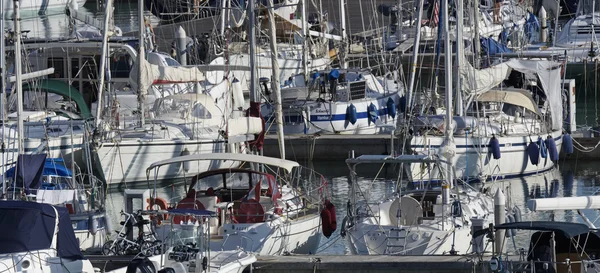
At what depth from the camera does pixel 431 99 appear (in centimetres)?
3966

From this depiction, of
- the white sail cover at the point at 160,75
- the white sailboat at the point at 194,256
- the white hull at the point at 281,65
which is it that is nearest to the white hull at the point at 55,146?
the white sail cover at the point at 160,75

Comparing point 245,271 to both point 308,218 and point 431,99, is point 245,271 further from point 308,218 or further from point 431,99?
point 431,99

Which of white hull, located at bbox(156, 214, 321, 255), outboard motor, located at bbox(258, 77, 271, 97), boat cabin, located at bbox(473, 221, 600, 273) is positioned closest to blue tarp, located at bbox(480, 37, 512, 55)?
outboard motor, located at bbox(258, 77, 271, 97)

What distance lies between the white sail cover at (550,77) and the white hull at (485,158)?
0.76m

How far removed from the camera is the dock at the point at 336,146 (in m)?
40.3

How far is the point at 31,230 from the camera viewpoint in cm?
2206

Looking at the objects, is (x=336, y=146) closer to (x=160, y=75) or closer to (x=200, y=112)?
(x=200, y=112)

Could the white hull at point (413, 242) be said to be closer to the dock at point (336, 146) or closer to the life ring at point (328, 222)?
the life ring at point (328, 222)

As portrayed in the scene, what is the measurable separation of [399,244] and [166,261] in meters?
4.80

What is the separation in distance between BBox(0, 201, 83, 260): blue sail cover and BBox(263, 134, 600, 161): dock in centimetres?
1806

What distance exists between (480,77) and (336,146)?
4700 millimetres

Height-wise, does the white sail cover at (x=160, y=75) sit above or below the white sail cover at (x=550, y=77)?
above

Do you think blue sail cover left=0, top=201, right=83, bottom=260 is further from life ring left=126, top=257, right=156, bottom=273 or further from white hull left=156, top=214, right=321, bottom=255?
white hull left=156, top=214, right=321, bottom=255

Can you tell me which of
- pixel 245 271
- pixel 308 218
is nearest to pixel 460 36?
pixel 308 218
